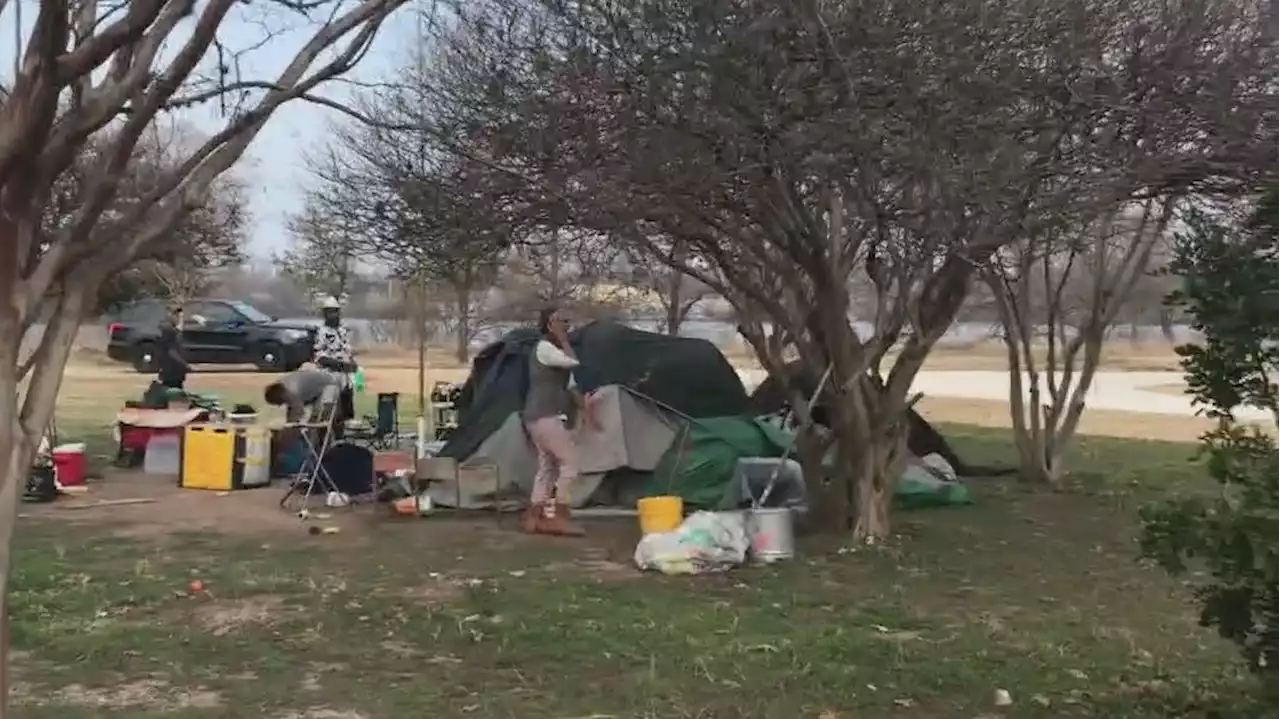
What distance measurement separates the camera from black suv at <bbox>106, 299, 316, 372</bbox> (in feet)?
94.4

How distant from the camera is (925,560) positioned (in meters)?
8.48

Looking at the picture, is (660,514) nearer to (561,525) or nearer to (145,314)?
(561,525)

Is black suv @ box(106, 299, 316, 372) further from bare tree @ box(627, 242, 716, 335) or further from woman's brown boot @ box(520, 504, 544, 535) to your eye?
woman's brown boot @ box(520, 504, 544, 535)

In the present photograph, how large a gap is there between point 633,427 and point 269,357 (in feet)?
63.4

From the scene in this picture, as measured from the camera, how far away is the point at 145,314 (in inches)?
1183

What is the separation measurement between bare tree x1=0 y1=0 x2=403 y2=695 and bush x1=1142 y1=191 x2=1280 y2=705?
263cm

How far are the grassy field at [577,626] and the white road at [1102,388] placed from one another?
35.3 feet

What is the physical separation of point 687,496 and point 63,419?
11.3 meters

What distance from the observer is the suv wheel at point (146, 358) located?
28875mm

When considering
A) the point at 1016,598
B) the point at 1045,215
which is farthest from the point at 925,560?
the point at 1045,215

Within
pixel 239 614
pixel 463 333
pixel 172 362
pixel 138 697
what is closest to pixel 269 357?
pixel 463 333

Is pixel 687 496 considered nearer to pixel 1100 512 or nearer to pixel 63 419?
pixel 1100 512

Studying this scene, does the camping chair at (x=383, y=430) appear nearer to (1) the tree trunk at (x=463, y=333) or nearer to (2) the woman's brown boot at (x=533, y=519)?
(2) the woman's brown boot at (x=533, y=519)

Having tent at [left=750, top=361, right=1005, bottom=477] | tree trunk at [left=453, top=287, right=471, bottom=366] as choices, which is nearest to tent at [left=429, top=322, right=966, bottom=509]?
tent at [left=750, top=361, right=1005, bottom=477]
